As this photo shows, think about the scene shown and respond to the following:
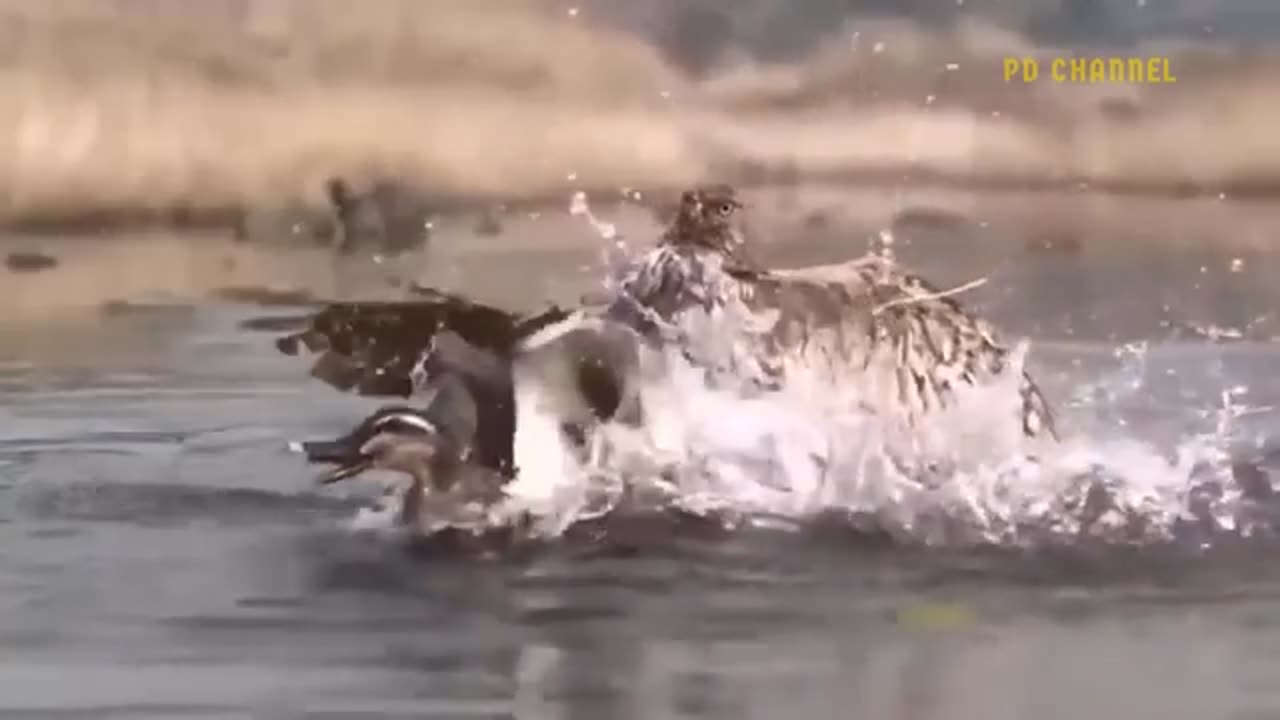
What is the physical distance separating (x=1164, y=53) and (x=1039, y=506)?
11.9 inches

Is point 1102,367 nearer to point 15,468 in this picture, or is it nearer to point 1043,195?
point 1043,195

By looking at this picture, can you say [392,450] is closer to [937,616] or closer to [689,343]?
[689,343]

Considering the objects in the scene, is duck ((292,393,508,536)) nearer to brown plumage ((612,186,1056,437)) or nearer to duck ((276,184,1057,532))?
duck ((276,184,1057,532))

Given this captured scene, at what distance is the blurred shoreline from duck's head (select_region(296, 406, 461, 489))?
144 millimetres

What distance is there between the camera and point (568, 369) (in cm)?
97

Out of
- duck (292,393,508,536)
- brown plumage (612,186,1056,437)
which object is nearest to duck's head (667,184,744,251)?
brown plumage (612,186,1056,437)

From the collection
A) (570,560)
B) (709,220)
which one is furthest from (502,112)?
(570,560)

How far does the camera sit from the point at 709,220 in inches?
38.3

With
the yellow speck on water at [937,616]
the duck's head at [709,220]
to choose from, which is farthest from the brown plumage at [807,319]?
the yellow speck on water at [937,616]

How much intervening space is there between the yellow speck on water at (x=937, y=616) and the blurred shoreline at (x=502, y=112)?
265 mm

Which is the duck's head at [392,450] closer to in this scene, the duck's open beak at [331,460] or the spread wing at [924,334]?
the duck's open beak at [331,460]

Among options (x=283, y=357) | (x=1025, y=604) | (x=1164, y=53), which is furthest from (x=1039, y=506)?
(x=283, y=357)

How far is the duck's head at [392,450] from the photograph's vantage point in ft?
3.10

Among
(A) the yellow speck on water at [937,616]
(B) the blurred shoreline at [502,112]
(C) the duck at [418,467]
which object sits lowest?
(A) the yellow speck on water at [937,616]
